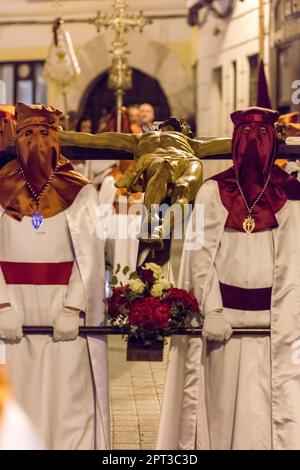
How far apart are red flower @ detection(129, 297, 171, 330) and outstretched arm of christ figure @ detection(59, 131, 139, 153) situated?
106 centimetres

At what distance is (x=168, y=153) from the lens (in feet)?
23.1

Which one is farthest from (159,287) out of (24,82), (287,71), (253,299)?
(24,82)

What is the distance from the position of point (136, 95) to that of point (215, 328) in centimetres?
2077

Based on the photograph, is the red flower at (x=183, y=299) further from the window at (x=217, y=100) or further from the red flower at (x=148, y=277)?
the window at (x=217, y=100)

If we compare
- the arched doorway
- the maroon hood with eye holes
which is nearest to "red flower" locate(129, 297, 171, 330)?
the maroon hood with eye holes

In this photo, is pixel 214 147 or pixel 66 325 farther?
pixel 214 147

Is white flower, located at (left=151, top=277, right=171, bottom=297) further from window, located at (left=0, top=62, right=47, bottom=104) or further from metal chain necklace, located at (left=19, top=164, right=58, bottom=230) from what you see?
window, located at (left=0, top=62, right=47, bottom=104)

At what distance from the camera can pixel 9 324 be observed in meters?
6.68

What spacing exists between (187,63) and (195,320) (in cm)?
1976

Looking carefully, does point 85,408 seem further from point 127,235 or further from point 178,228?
point 127,235

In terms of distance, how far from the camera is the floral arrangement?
654 centimetres

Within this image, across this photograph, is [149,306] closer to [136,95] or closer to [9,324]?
[9,324]
